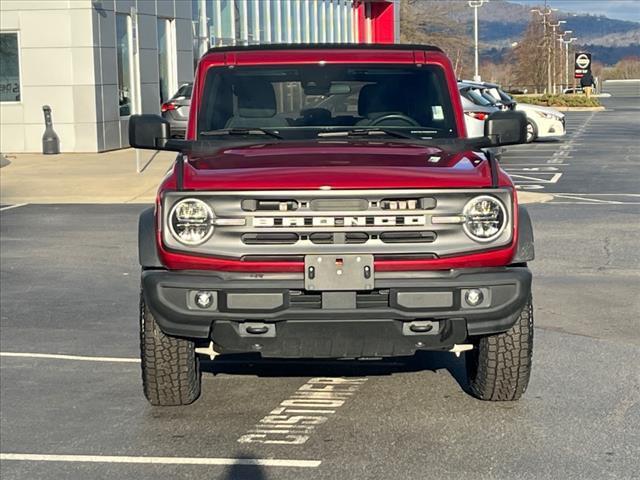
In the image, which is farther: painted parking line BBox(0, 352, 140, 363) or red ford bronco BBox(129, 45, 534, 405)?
painted parking line BBox(0, 352, 140, 363)

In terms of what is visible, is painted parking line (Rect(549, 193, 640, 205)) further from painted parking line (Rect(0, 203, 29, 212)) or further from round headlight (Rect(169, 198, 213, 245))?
round headlight (Rect(169, 198, 213, 245))

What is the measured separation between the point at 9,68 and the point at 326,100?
72.7ft

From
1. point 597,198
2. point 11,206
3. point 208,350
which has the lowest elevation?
point 597,198

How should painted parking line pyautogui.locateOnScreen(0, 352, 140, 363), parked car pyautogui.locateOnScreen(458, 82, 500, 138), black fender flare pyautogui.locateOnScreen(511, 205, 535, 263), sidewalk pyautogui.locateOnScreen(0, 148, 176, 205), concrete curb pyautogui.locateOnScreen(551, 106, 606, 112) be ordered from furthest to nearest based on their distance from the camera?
1. concrete curb pyautogui.locateOnScreen(551, 106, 606, 112)
2. parked car pyautogui.locateOnScreen(458, 82, 500, 138)
3. sidewalk pyautogui.locateOnScreen(0, 148, 176, 205)
4. painted parking line pyautogui.locateOnScreen(0, 352, 140, 363)
5. black fender flare pyautogui.locateOnScreen(511, 205, 535, 263)

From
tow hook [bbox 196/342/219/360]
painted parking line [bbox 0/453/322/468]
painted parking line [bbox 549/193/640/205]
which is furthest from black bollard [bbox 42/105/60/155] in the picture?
painted parking line [bbox 0/453/322/468]

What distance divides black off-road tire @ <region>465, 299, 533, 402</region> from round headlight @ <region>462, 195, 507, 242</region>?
519 mm

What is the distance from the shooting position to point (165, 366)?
6613 millimetres

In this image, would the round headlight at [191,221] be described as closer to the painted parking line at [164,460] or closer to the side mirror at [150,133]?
the painted parking line at [164,460]

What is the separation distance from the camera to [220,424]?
22.0ft

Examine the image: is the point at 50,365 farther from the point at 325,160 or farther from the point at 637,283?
the point at 637,283

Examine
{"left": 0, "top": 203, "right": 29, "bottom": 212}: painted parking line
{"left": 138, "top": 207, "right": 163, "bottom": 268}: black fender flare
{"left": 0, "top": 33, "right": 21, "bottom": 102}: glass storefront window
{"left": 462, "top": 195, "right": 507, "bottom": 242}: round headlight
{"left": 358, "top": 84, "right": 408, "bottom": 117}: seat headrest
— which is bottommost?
{"left": 0, "top": 203, "right": 29, "bottom": 212}: painted parking line

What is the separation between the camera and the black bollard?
27422 millimetres

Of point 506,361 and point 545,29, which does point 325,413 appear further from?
point 545,29

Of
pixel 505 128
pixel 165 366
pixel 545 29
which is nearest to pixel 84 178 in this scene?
pixel 505 128
